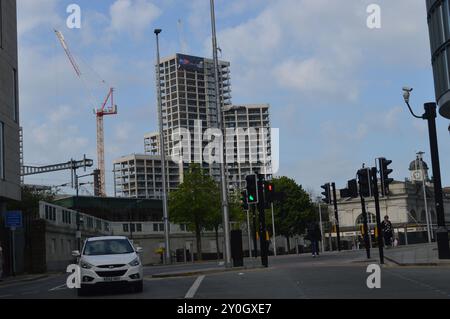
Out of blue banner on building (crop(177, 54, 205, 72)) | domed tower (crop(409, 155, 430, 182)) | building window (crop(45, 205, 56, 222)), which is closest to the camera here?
building window (crop(45, 205, 56, 222))

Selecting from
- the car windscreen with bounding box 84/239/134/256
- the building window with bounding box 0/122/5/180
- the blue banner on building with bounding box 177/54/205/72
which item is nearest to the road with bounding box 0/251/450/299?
the car windscreen with bounding box 84/239/134/256

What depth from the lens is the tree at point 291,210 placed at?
84375 millimetres

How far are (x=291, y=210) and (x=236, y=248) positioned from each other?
5908cm

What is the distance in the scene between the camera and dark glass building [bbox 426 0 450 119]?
34.5 metres

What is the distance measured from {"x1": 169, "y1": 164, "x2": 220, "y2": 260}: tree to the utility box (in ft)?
121

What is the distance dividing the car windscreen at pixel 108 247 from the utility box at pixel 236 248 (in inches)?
303

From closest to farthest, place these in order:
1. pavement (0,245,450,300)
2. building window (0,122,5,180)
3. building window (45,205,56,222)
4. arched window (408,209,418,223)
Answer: pavement (0,245,450,300)
building window (0,122,5,180)
building window (45,205,56,222)
arched window (408,209,418,223)

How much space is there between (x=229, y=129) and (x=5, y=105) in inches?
735

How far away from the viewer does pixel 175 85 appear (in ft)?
203

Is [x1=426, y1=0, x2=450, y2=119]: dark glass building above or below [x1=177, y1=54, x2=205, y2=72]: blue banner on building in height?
below

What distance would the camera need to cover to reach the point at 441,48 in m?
35.3

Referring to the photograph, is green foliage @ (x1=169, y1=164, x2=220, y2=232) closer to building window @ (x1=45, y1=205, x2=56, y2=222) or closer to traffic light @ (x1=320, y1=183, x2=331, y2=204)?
building window @ (x1=45, y1=205, x2=56, y2=222)

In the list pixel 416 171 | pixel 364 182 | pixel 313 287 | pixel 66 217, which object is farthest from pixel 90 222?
pixel 416 171

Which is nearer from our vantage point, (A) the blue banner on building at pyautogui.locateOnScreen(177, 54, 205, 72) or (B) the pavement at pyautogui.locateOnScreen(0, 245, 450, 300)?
(B) the pavement at pyautogui.locateOnScreen(0, 245, 450, 300)
